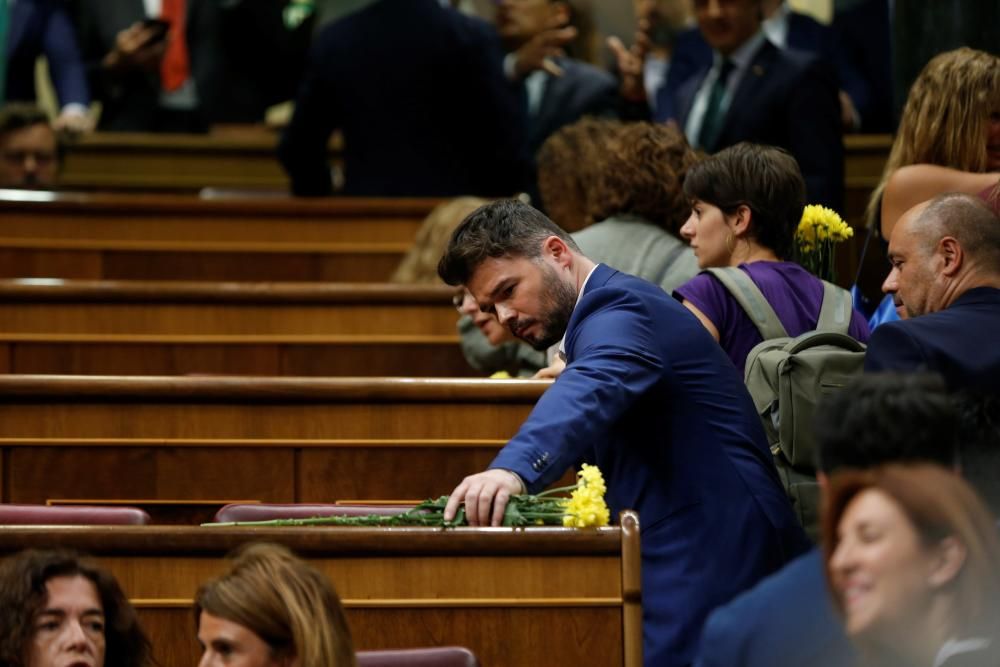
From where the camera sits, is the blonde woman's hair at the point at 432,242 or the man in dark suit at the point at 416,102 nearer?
the blonde woman's hair at the point at 432,242

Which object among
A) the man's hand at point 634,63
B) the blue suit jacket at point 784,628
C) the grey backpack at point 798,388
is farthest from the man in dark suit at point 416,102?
the blue suit jacket at point 784,628

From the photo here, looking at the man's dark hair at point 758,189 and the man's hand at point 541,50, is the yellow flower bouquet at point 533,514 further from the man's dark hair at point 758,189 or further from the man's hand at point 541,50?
the man's hand at point 541,50

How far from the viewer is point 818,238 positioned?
456 centimetres

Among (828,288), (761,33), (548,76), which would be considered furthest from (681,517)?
(548,76)

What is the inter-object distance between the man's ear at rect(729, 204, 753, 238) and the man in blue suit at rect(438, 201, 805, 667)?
80cm

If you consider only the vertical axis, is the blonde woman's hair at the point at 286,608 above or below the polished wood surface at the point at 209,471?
above

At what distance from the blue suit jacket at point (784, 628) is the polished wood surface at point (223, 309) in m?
3.83

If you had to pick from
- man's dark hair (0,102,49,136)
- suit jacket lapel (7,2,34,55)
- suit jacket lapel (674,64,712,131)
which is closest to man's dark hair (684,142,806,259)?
suit jacket lapel (674,64,712,131)

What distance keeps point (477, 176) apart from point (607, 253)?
7.63ft

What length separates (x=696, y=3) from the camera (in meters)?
6.39

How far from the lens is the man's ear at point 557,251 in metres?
3.56

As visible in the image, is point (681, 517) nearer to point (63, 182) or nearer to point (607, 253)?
point (607, 253)

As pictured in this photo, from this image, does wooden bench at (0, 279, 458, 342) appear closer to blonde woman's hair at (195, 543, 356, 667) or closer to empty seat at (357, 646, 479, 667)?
empty seat at (357, 646, 479, 667)

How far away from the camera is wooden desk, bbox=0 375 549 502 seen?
4.64 m
